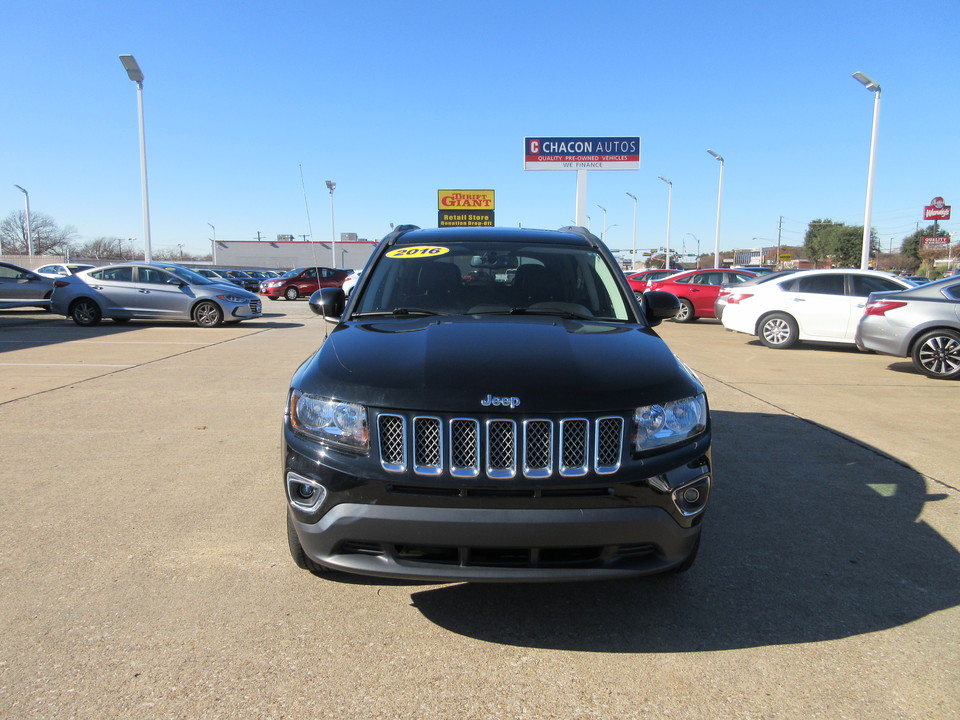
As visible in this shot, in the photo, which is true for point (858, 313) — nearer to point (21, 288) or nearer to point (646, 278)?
point (646, 278)

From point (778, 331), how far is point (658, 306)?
10445 millimetres

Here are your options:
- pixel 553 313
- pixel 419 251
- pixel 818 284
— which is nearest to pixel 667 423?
pixel 553 313

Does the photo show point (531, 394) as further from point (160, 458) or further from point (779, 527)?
point (160, 458)

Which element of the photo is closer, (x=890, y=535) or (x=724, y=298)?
(x=890, y=535)

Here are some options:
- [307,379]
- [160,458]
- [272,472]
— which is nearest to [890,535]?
[307,379]

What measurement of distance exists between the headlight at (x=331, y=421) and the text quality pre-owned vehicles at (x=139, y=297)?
15187 mm

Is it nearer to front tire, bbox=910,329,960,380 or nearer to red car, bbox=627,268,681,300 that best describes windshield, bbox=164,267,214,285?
red car, bbox=627,268,681,300

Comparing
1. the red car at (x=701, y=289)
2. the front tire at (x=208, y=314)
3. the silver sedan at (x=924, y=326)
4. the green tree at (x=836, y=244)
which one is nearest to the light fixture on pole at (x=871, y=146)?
the red car at (x=701, y=289)

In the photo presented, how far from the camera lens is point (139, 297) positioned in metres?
16.5

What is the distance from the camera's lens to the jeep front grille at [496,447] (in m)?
2.54

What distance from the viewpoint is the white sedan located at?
12.8 m

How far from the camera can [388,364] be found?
9.39ft

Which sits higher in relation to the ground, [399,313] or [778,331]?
[399,313]

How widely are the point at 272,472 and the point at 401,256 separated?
1.88m
